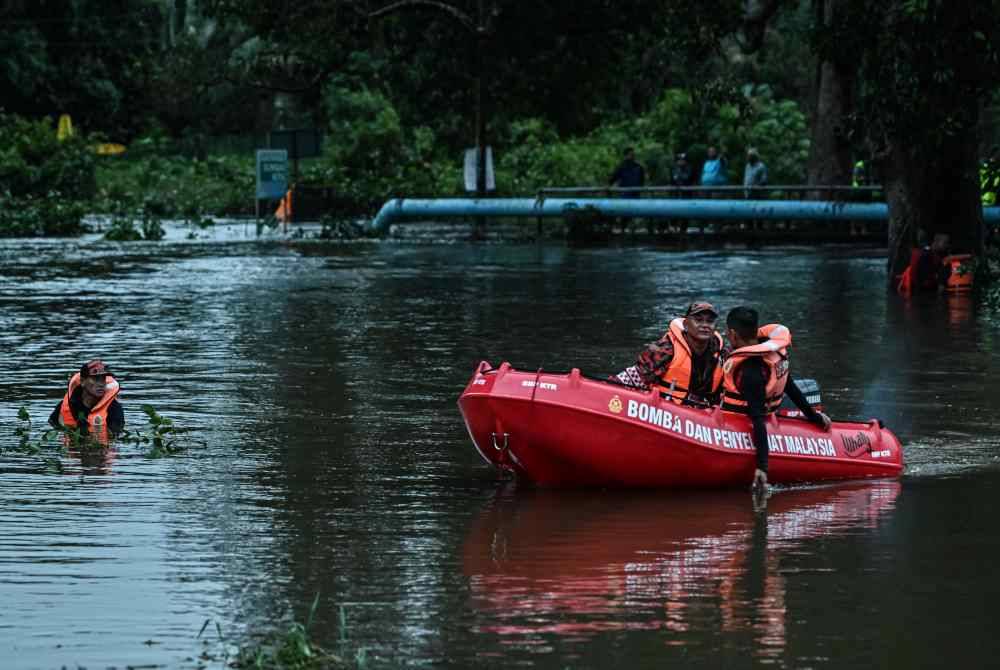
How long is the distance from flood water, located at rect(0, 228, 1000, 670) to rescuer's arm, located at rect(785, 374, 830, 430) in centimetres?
44

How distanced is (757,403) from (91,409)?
5.09m

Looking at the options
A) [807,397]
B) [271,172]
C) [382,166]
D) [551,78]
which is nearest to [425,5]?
[551,78]

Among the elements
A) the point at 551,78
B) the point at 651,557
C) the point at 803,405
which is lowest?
the point at 651,557

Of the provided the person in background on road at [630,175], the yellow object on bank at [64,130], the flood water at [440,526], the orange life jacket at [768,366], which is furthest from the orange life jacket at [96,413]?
the yellow object on bank at [64,130]

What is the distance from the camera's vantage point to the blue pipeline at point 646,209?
3872cm

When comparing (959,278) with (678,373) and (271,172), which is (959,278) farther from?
(271,172)

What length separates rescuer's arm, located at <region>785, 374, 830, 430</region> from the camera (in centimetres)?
1298

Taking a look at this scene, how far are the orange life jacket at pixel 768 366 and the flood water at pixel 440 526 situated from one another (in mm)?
635

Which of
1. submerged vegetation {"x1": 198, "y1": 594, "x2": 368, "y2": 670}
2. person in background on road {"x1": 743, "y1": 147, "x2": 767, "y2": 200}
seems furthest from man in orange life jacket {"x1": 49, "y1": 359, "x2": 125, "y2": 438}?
person in background on road {"x1": 743, "y1": 147, "x2": 767, "y2": 200}

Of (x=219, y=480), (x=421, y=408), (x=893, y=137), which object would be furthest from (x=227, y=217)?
(x=219, y=480)

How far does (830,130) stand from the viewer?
40938 mm

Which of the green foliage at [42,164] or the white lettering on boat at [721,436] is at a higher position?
the green foliage at [42,164]

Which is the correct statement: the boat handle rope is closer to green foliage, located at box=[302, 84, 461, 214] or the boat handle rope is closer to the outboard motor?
the outboard motor

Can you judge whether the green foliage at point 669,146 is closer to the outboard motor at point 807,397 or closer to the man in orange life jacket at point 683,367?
the outboard motor at point 807,397
